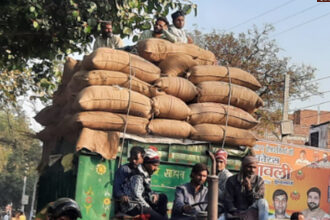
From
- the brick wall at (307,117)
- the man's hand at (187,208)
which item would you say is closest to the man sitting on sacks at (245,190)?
the man's hand at (187,208)

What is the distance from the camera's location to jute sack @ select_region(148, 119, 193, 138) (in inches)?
297

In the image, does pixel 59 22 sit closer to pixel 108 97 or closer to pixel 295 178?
pixel 108 97

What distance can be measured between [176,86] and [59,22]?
243 centimetres

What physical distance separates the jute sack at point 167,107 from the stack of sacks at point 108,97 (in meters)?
0.13

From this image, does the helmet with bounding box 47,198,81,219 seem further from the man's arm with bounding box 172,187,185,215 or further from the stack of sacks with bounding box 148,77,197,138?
the stack of sacks with bounding box 148,77,197,138

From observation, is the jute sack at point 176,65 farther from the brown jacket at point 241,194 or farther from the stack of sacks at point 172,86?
the brown jacket at point 241,194

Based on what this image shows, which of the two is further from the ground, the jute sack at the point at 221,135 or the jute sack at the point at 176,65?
the jute sack at the point at 176,65

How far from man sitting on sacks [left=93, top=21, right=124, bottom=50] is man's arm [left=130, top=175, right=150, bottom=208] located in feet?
11.8

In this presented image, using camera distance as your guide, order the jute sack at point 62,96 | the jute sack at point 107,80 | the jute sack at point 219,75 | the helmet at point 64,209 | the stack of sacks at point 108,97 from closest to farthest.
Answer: the helmet at point 64,209, the stack of sacks at point 108,97, the jute sack at point 107,80, the jute sack at point 62,96, the jute sack at point 219,75

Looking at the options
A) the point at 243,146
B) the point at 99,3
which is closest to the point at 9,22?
the point at 99,3

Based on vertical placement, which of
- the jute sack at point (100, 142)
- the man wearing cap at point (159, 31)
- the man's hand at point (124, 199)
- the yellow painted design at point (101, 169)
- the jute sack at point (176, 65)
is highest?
the man wearing cap at point (159, 31)

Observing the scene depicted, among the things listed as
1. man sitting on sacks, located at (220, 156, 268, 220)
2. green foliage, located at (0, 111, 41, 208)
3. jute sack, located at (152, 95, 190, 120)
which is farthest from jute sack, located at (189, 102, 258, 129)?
green foliage, located at (0, 111, 41, 208)

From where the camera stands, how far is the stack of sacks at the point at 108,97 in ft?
23.6

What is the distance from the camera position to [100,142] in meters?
6.96
